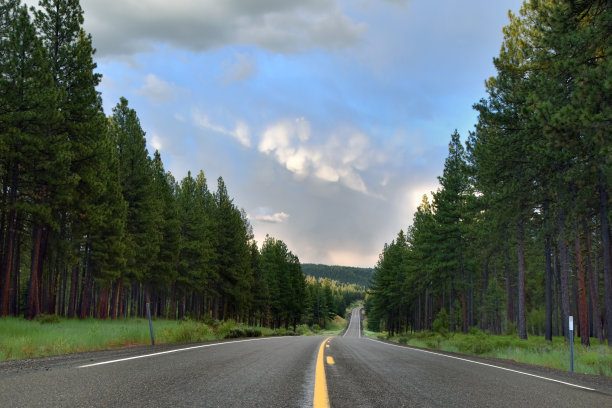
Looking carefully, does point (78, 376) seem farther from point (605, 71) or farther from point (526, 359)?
point (605, 71)

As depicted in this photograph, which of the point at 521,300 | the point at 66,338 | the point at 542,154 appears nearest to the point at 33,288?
the point at 66,338

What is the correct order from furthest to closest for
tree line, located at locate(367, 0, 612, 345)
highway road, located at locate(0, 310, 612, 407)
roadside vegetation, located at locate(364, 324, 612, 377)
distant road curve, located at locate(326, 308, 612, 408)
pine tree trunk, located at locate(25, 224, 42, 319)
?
pine tree trunk, located at locate(25, 224, 42, 319)
tree line, located at locate(367, 0, 612, 345)
roadside vegetation, located at locate(364, 324, 612, 377)
distant road curve, located at locate(326, 308, 612, 408)
highway road, located at locate(0, 310, 612, 407)

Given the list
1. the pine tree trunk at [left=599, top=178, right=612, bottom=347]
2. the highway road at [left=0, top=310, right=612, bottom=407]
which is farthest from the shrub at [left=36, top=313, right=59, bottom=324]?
the pine tree trunk at [left=599, top=178, right=612, bottom=347]

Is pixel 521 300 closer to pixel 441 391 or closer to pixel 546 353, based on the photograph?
pixel 546 353

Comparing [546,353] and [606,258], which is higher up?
[606,258]

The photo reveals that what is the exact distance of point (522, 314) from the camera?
79.4 ft

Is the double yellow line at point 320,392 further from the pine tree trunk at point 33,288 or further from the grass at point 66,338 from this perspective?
the pine tree trunk at point 33,288

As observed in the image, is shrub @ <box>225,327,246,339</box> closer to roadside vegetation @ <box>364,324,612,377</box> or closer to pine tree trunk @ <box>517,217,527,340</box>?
roadside vegetation @ <box>364,324,612,377</box>

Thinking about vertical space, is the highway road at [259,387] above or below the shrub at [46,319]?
above

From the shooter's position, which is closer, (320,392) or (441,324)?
(320,392)

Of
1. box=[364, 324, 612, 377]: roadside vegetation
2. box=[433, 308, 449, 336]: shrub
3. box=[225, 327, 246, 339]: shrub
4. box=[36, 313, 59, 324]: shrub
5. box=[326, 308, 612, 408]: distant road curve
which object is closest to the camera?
box=[326, 308, 612, 408]: distant road curve

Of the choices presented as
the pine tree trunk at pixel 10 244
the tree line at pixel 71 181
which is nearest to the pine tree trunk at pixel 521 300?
the tree line at pixel 71 181

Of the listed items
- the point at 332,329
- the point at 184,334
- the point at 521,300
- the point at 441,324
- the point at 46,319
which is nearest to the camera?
the point at 184,334

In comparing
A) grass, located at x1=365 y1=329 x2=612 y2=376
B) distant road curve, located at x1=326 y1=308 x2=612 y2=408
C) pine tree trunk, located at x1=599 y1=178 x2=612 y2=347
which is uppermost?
pine tree trunk, located at x1=599 y1=178 x2=612 y2=347
